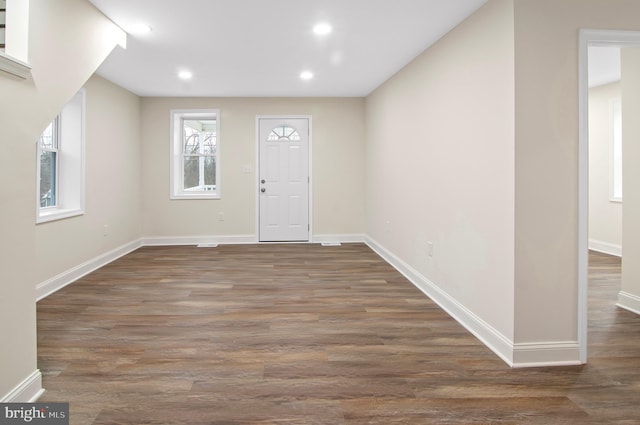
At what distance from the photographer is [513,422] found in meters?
2.01

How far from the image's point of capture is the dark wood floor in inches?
83.4

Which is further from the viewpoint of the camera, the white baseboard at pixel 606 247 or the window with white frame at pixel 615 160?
the window with white frame at pixel 615 160

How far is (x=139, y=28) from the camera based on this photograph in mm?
3678

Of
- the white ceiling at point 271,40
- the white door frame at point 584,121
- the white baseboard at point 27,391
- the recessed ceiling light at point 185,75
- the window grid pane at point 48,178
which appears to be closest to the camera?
the white baseboard at point 27,391

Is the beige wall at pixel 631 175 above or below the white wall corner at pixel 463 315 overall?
above

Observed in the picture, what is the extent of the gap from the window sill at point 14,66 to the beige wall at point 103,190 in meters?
2.36

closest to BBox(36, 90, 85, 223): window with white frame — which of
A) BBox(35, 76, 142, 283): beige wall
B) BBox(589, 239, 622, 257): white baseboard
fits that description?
BBox(35, 76, 142, 283): beige wall

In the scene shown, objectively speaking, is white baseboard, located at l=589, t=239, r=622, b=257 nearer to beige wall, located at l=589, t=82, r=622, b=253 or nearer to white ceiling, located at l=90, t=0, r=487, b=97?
beige wall, located at l=589, t=82, r=622, b=253

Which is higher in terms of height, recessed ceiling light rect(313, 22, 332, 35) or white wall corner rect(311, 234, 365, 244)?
recessed ceiling light rect(313, 22, 332, 35)

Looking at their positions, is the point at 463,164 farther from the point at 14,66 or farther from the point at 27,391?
the point at 27,391

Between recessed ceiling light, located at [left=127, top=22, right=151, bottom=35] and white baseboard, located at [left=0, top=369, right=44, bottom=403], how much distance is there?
2701 mm

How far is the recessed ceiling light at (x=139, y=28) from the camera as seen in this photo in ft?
11.8

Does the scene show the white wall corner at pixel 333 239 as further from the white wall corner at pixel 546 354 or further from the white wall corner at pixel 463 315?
the white wall corner at pixel 546 354

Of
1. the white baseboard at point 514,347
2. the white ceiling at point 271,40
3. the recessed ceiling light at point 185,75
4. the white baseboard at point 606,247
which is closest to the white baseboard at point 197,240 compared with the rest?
the white ceiling at point 271,40
